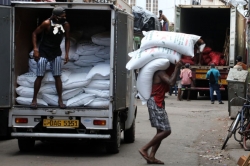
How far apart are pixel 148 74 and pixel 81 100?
146 centimetres

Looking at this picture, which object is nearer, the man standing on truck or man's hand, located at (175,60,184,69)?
man's hand, located at (175,60,184,69)

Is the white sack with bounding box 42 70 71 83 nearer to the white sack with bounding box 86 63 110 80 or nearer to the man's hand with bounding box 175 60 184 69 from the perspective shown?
the white sack with bounding box 86 63 110 80

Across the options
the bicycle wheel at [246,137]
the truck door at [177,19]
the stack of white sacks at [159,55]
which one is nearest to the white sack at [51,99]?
the stack of white sacks at [159,55]

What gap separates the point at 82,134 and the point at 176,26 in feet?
55.3

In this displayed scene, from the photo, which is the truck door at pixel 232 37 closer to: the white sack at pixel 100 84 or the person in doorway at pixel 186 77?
the person in doorway at pixel 186 77

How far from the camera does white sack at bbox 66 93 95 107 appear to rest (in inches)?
403

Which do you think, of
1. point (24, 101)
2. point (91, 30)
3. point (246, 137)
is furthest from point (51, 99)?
point (246, 137)

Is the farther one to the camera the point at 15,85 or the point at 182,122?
the point at 182,122

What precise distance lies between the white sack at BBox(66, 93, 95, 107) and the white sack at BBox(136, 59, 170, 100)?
1182 millimetres

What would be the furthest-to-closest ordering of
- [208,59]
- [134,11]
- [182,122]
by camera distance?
[134,11]
[208,59]
[182,122]

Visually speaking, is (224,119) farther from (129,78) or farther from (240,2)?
(129,78)

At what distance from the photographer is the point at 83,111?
32.5 ft

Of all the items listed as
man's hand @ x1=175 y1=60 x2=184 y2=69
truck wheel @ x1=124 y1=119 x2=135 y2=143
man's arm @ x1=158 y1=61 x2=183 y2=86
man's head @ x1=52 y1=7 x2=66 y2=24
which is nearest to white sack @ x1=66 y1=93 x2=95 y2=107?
man's head @ x1=52 y1=7 x2=66 y2=24

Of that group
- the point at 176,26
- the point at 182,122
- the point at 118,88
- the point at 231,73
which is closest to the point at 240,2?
the point at 231,73
